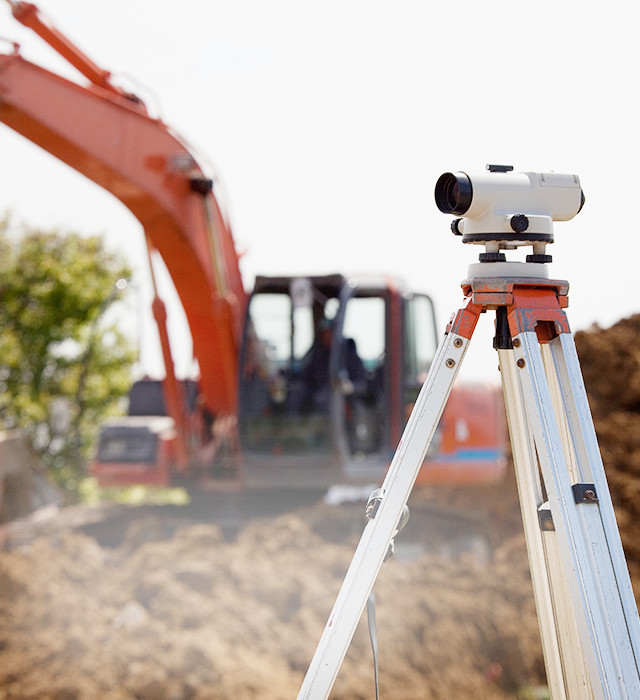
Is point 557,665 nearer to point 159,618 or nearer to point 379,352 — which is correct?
Result: point 159,618

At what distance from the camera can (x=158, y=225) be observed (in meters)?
6.02

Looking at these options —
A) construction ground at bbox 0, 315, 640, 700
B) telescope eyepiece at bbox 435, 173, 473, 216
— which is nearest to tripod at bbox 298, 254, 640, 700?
telescope eyepiece at bbox 435, 173, 473, 216

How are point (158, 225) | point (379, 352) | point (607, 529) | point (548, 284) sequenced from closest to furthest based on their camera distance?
point (607, 529) < point (548, 284) < point (158, 225) < point (379, 352)

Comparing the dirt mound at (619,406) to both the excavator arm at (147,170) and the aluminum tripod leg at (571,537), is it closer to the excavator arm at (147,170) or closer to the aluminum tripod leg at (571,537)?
the aluminum tripod leg at (571,537)

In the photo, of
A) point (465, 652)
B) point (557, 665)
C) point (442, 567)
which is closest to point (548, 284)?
point (557, 665)

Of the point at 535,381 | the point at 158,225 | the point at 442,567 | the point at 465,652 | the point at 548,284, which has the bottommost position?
the point at 465,652

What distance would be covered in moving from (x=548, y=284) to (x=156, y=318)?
4487mm

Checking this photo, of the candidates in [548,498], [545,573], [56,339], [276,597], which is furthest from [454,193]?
[56,339]

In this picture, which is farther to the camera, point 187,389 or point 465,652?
point 187,389

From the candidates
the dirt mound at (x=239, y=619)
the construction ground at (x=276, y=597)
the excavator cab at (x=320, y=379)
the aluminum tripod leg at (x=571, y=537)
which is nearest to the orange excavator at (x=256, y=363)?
the excavator cab at (x=320, y=379)

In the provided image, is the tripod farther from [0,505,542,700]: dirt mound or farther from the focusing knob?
[0,505,542,700]: dirt mound

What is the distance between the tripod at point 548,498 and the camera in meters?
1.71

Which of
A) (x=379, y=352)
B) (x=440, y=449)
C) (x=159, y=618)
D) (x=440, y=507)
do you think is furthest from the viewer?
(x=440, y=507)

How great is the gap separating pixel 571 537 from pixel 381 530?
1.29 ft
